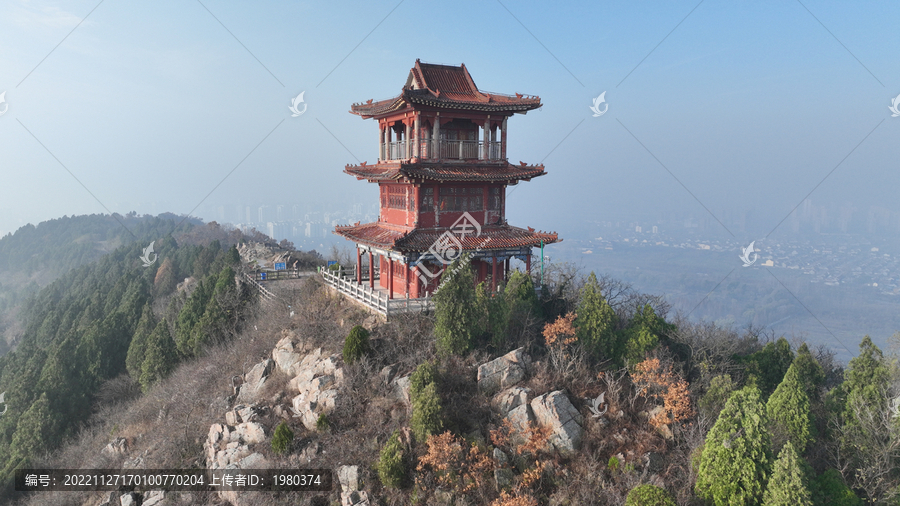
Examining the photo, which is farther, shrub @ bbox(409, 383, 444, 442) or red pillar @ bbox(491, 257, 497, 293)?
red pillar @ bbox(491, 257, 497, 293)

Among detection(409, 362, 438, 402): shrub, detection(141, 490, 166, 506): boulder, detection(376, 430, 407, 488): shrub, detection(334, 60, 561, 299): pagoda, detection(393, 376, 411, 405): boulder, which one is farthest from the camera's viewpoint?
detection(334, 60, 561, 299): pagoda

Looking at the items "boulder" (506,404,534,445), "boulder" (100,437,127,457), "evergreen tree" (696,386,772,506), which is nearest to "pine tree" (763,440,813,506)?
"evergreen tree" (696,386,772,506)

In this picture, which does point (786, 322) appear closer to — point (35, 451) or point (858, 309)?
point (858, 309)

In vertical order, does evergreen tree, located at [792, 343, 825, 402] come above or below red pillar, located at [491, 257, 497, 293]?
below

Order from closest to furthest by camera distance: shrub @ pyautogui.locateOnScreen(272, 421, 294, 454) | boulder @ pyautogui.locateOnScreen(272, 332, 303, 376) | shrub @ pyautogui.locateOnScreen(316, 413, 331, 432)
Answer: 1. shrub @ pyautogui.locateOnScreen(272, 421, 294, 454)
2. shrub @ pyautogui.locateOnScreen(316, 413, 331, 432)
3. boulder @ pyautogui.locateOnScreen(272, 332, 303, 376)

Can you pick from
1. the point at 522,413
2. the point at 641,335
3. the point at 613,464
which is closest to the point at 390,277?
the point at 522,413

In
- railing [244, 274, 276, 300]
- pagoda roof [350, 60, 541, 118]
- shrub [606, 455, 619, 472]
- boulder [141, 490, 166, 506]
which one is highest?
pagoda roof [350, 60, 541, 118]

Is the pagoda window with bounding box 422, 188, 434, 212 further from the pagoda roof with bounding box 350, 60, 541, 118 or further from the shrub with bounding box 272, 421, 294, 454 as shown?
the shrub with bounding box 272, 421, 294, 454

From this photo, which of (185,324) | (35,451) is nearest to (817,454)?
(185,324)

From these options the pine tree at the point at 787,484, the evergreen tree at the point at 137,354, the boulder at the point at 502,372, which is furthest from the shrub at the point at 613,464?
the evergreen tree at the point at 137,354
